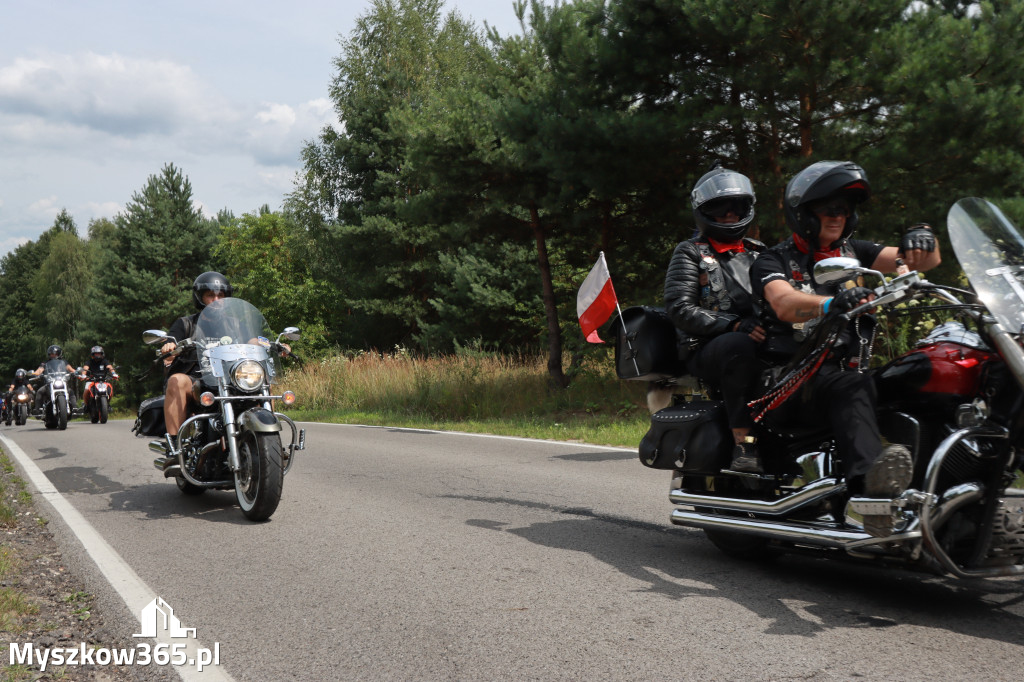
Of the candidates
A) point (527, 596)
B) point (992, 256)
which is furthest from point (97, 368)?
point (992, 256)

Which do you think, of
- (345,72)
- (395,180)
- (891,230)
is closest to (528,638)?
(891,230)

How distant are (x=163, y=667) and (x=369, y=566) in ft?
5.20

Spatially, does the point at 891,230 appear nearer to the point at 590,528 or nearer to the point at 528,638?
the point at 590,528

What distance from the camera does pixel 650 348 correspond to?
4.89m

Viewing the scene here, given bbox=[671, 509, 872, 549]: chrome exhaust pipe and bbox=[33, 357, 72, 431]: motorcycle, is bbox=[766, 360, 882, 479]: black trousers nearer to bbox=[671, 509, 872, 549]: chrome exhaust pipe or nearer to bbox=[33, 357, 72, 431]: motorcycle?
bbox=[671, 509, 872, 549]: chrome exhaust pipe

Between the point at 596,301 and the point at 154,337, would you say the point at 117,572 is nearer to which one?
the point at 154,337

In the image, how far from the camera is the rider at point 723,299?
4328 millimetres

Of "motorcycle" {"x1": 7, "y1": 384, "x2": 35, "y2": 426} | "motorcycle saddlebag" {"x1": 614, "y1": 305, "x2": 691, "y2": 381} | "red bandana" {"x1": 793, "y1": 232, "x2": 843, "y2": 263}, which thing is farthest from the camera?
"motorcycle" {"x1": 7, "y1": 384, "x2": 35, "y2": 426}

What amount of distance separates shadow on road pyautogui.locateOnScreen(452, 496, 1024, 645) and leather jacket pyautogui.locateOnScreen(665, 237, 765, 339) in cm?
126

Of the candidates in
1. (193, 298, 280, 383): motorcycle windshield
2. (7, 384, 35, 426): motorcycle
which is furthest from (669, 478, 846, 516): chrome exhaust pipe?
(7, 384, 35, 426): motorcycle

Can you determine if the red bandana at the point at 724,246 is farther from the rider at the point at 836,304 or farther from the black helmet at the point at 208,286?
the black helmet at the point at 208,286

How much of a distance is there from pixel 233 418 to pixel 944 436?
16.2 ft

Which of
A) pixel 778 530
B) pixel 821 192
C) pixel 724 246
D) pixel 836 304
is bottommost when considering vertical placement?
pixel 778 530

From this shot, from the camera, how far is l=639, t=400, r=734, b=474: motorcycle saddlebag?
447cm
